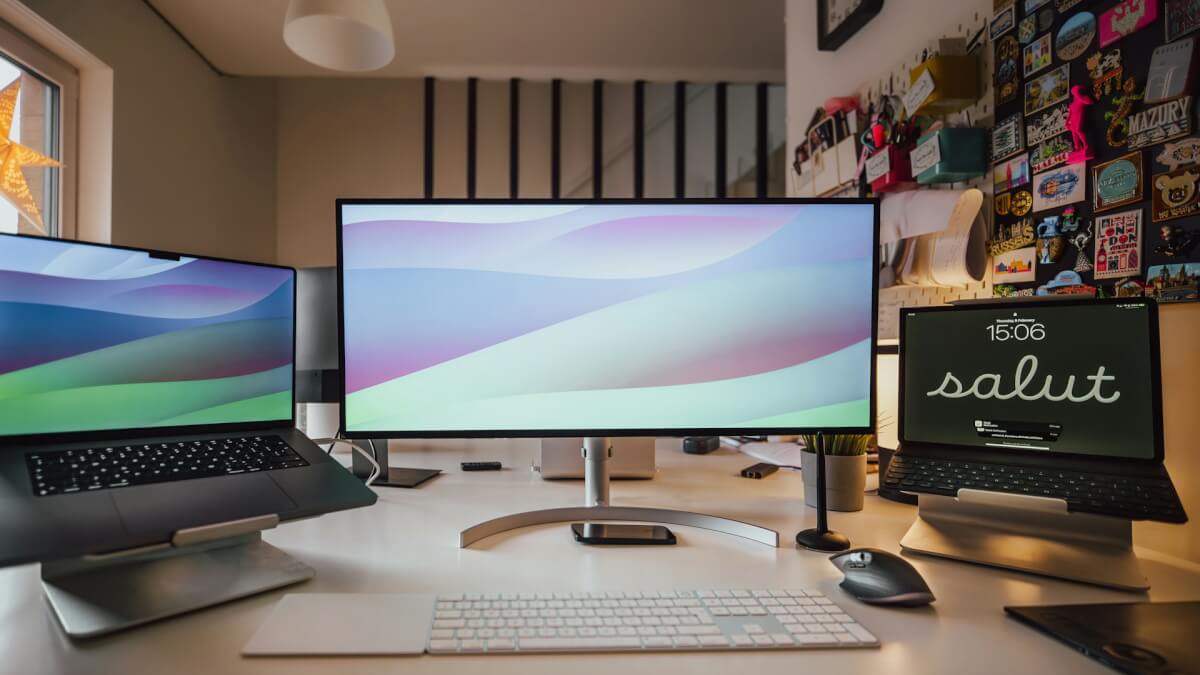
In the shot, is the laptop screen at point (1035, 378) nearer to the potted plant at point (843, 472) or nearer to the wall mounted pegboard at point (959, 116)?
the potted plant at point (843, 472)

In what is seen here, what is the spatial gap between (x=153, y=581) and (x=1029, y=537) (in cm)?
103

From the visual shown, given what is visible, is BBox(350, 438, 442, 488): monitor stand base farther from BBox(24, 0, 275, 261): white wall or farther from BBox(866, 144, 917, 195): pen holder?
BBox(24, 0, 275, 261): white wall

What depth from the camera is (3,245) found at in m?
0.65

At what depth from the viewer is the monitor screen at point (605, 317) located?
0.81m

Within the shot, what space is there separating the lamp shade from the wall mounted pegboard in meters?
1.48

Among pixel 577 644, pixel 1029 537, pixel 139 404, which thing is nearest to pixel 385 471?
pixel 139 404

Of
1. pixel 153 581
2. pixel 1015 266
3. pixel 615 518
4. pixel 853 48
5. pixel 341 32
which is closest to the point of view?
pixel 153 581

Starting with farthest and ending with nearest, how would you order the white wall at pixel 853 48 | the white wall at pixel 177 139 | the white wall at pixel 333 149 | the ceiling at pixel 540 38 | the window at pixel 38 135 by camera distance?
the white wall at pixel 333 149
the ceiling at pixel 540 38
the white wall at pixel 177 139
the window at pixel 38 135
the white wall at pixel 853 48

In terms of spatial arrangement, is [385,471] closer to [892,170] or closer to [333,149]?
[892,170]

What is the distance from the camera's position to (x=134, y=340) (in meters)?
0.73

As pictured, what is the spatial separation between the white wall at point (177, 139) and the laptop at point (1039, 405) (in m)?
2.86

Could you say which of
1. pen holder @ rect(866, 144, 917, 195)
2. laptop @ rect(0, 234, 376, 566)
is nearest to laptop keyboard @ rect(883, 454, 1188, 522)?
laptop @ rect(0, 234, 376, 566)

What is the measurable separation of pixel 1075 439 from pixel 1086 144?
0.63m

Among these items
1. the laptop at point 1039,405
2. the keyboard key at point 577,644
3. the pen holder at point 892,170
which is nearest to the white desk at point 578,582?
the keyboard key at point 577,644
